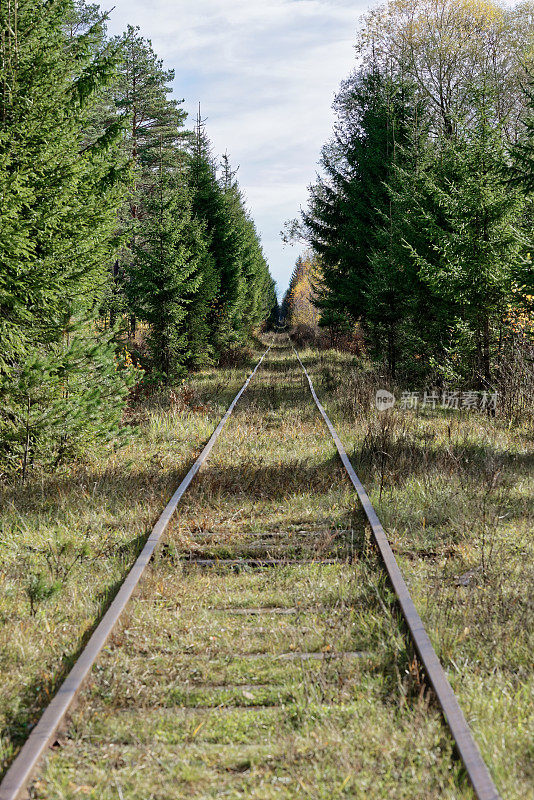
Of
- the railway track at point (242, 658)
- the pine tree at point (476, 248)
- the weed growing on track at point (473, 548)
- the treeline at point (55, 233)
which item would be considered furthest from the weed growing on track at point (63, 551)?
the pine tree at point (476, 248)

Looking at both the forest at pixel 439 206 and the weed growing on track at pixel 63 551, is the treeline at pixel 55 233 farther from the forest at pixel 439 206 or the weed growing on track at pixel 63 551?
the forest at pixel 439 206

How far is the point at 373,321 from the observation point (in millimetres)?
19125

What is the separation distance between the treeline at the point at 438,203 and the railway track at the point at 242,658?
5.95m

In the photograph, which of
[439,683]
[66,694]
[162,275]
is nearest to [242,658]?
[66,694]

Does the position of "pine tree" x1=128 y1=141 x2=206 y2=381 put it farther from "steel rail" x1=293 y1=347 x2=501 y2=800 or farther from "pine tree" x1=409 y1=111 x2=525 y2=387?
"steel rail" x1=293 y1=347 x2=501 y2=800

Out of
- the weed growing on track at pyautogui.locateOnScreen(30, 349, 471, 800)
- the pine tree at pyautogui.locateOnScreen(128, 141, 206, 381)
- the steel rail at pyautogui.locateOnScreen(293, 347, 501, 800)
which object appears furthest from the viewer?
the pine tree at pyautogui.locateOnScreen(128, 141, 206, 381)

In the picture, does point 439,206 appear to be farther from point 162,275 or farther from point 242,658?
point 242,658

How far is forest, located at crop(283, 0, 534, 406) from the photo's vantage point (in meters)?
11.8

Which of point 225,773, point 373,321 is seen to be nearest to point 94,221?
point 225,773

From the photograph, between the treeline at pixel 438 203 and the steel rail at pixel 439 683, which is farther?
the treeline at pixel 438 203

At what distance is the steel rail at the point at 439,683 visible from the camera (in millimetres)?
2555

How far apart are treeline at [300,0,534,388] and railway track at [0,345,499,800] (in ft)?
19.5

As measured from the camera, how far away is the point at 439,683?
326 centimetres

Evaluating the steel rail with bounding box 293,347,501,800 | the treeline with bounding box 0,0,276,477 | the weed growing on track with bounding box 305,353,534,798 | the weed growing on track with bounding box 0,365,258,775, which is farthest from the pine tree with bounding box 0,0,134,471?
the steel rail with bounding box 293,347,501,800
